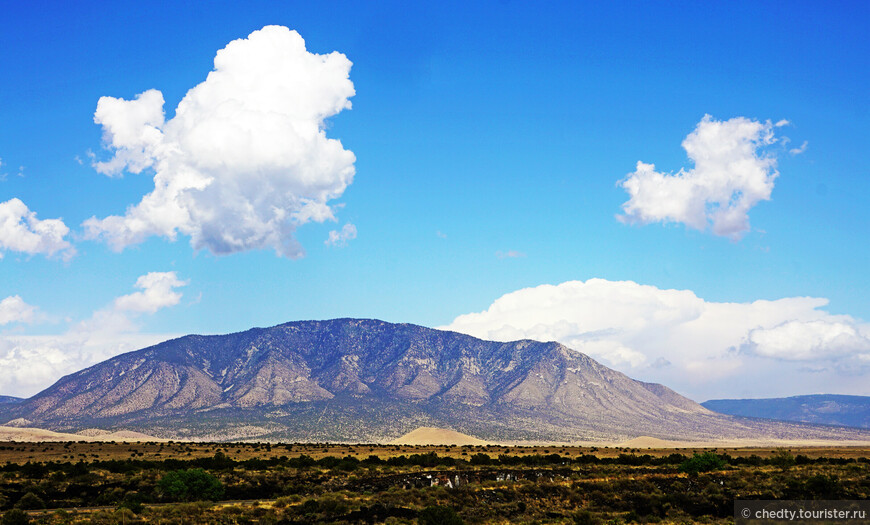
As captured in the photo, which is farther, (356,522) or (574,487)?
(574,487)

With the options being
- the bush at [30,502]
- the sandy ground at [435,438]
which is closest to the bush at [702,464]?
the bush at [30,502]

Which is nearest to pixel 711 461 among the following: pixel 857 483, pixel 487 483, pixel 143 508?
pixel 857 483

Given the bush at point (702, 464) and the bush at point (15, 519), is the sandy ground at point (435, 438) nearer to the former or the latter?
the bush at point (702, 464)

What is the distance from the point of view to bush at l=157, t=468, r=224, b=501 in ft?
139

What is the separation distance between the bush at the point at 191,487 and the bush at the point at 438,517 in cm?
1740

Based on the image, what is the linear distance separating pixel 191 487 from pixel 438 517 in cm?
2014

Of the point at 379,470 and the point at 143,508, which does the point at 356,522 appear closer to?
the point at 143,508

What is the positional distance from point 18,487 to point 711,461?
54310mm

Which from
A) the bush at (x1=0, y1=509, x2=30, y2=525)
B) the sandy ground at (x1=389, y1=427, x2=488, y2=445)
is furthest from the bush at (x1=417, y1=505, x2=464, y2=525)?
the sandy ground at (x1=389, y1=427, x2=488, y2=445)

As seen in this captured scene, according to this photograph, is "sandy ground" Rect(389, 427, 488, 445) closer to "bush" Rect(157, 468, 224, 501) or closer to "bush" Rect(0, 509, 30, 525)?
"bush" Rect(157, 468, 224, 501)

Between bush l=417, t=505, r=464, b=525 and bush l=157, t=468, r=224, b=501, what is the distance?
57.1ft

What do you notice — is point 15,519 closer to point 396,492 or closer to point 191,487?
point 191,487

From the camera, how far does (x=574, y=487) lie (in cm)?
4303

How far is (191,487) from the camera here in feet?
142
